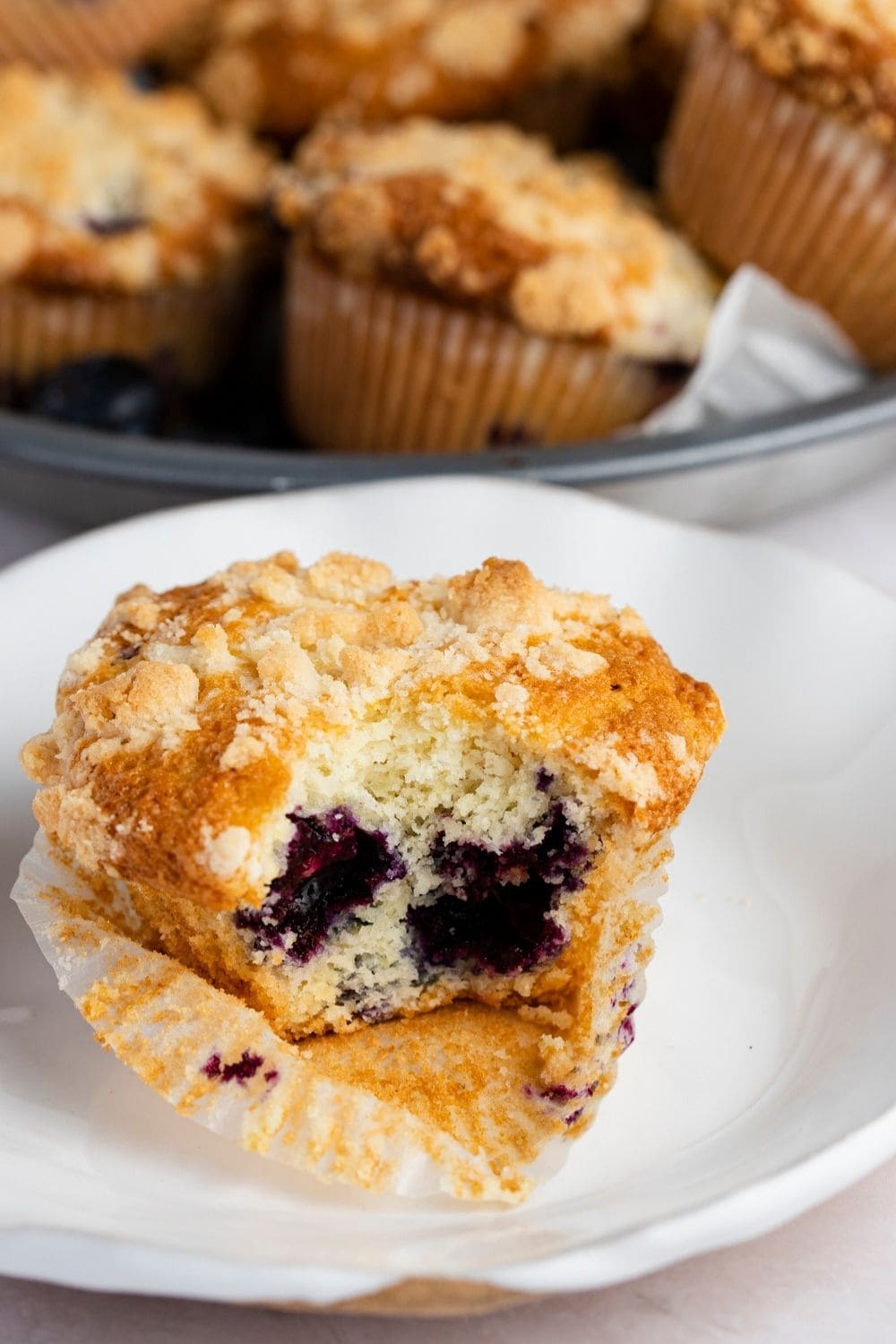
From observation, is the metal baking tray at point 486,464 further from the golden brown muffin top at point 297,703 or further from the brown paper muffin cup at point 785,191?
the golden brown muffin top at point 297,703

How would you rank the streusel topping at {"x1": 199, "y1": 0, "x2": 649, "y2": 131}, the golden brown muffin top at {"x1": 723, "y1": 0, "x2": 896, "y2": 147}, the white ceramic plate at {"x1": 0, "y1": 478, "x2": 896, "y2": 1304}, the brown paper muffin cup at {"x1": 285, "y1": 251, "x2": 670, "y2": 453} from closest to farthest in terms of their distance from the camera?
1. the white ceramic plate at {"x1": 0, "y1": 478, "x2": 896, "y2": 1304}
2. the golden brown muffin top at {"x1": 723, "y1": 0, "x2": 896, "y2": 147}
3. the brown paper muffin cup at {"x1": 285, "y1": 251, "x2": 670, "y2": 453}
4. the streusel topping at {"x1": 199, "y1": 0, "x2": 649, "y2": 131}

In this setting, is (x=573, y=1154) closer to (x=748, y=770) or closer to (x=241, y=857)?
(x=241, y=857)

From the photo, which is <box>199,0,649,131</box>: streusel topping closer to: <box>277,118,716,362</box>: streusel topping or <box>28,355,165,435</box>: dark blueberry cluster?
<box>277,118,716,362</box>: streusel topping

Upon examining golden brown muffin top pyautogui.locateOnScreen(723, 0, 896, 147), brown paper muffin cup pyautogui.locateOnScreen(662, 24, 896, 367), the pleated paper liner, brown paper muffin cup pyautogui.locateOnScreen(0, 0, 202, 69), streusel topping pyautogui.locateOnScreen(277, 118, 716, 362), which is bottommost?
the pleated paper liner

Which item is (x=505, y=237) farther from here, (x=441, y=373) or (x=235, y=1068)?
(x=235, y=1068)

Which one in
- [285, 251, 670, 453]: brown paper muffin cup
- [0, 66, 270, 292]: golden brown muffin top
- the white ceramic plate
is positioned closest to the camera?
the white ceramic plate

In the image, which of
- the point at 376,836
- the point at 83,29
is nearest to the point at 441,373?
the point at 83,29

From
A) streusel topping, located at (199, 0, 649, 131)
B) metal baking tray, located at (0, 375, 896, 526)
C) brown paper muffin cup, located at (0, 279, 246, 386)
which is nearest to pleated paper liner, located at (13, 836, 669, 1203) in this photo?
metal baking tray, located at (0, 375, 896, 526)
